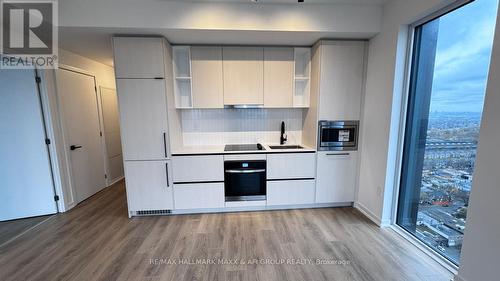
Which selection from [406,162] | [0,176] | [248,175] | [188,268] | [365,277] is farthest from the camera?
[248,175]

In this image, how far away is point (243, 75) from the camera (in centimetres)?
300

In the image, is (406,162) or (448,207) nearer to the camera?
(448,207)

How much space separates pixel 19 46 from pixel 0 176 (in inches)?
68.8

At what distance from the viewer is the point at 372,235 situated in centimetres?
240

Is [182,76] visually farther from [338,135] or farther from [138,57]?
[338,135]

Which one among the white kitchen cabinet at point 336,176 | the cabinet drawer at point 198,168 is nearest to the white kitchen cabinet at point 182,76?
the cabinet drawer at point 198,168

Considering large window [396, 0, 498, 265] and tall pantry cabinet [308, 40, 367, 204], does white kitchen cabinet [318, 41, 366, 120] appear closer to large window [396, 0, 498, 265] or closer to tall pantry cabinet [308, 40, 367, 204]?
tall pantry cabinet [308, 40, 367, 204]

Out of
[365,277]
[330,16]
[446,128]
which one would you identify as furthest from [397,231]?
[330,16]

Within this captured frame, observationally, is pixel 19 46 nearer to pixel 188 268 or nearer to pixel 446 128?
pixel 188 268

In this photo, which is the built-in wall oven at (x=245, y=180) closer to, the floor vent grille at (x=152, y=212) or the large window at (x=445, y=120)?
the floor vent grille at (x=152, y=212)

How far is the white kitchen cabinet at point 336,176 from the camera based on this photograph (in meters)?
2.94

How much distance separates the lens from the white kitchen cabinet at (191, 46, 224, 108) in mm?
2926

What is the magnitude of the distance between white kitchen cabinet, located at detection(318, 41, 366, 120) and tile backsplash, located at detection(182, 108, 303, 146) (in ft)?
2.22

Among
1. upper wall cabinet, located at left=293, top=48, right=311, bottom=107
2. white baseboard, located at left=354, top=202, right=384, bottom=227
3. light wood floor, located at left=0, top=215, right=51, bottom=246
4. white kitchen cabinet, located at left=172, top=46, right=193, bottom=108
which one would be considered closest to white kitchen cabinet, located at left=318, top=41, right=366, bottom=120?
upper wall cabinet, located at left=293, top=48, right=311, bottom=107
